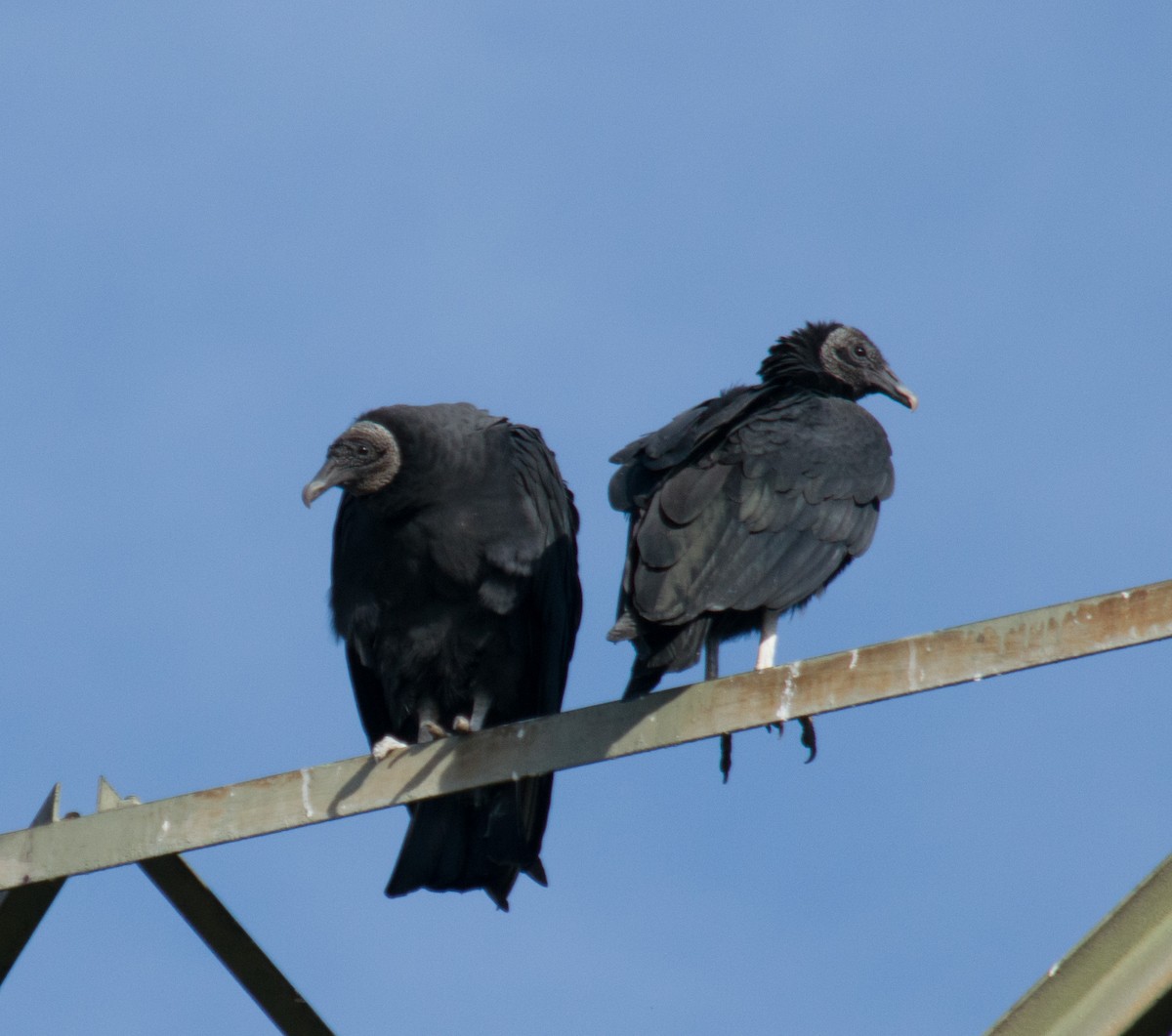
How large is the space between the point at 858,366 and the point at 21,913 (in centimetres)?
293

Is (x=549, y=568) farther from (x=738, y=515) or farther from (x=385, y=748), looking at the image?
(x=385, y=748)

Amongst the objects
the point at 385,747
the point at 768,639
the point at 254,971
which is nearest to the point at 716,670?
the point at 768,639

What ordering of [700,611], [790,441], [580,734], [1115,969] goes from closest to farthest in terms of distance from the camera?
[1115,969] → [580,734] → [700,611] → [790,441]

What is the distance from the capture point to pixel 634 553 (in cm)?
377

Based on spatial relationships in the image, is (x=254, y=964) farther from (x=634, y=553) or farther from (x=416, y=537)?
(x=416, y=537)

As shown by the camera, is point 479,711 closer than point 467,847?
No

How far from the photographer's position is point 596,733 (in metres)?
3.09

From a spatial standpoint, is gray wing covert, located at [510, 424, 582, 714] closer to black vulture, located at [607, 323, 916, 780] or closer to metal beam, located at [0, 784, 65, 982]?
black vulture, located at [607, 323, 916, 780]

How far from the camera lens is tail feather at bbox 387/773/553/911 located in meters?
4.41

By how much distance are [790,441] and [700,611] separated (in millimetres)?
716

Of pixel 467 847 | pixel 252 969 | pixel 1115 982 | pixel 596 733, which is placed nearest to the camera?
pixel 1115 982

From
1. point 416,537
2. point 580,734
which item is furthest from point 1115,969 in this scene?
point 416,537

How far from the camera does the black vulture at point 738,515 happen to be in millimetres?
3629

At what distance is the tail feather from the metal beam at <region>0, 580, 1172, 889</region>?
1.28 metres
